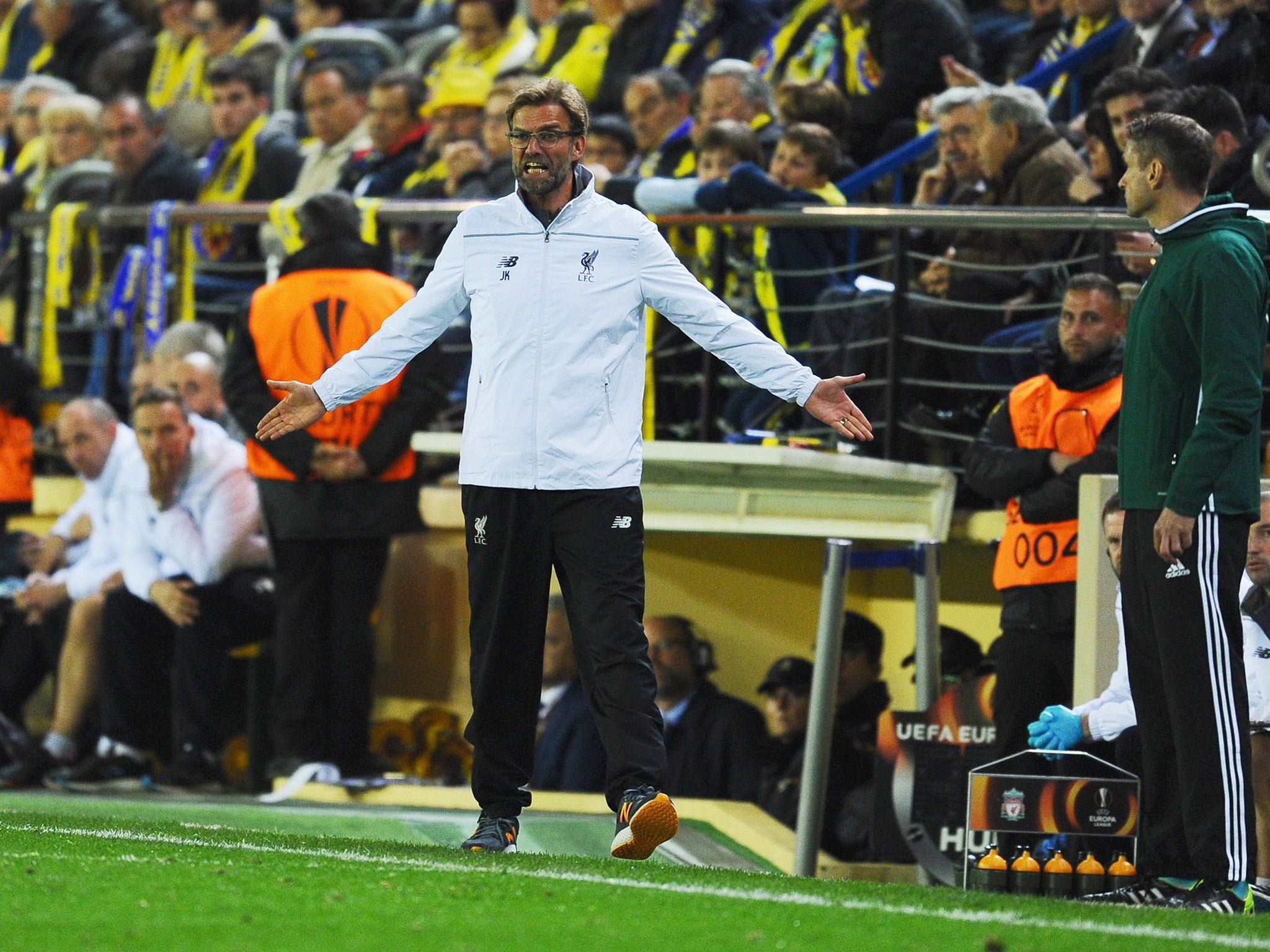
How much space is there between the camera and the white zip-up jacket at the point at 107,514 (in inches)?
412

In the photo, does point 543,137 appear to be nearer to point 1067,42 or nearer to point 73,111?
A: point 1067,42

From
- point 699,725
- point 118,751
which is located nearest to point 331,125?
point 118,751

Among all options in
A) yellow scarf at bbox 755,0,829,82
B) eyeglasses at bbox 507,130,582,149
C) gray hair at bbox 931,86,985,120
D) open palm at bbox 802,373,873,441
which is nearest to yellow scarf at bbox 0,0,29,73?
yellow scarf at bbox 755,0,829,82

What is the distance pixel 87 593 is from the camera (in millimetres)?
10594

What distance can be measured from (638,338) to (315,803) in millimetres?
3843

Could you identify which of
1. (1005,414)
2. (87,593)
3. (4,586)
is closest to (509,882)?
(1005,414)

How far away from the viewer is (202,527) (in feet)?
33.3

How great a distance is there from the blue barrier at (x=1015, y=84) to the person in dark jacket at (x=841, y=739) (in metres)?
2.09

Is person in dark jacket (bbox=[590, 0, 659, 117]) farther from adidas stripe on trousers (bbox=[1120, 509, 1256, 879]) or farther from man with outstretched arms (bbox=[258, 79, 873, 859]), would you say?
adidas stripe on trousers (bbox=[1120, 509, 1256, 879])

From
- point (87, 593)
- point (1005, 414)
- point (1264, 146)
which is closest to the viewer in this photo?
point (1264, 146)

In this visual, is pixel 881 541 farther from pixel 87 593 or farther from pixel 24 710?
pixel 24 710

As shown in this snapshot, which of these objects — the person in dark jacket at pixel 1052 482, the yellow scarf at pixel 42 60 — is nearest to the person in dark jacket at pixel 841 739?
the person in dark jacket at pixel 1052 482

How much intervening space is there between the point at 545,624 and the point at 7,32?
13754 mm

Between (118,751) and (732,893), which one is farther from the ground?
(732,893)
